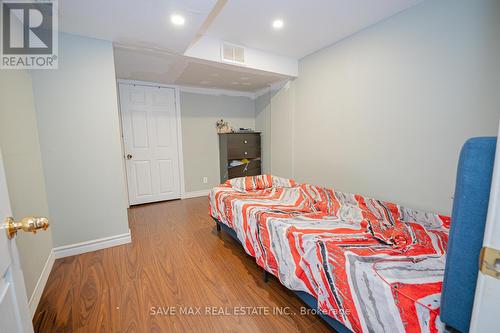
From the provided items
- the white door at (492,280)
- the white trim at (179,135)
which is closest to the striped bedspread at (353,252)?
the white door at (492,280)

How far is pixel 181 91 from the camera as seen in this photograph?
4.14 metres

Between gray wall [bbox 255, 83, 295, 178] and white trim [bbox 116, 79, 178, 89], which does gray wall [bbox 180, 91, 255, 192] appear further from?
gray wall [bbox 255, 83, 295, 178]

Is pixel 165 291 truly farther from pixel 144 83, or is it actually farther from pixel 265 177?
pixel 144 83

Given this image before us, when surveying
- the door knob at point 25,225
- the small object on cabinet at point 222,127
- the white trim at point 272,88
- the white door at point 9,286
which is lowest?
the white door at point 9,286

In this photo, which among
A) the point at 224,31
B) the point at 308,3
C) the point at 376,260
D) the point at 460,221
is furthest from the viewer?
the point at 224,31

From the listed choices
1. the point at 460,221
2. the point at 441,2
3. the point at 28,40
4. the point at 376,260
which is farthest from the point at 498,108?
the point at 28,40

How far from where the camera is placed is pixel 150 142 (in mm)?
3908

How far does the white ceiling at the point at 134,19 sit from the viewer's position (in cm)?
165

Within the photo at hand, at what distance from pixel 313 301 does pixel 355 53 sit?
2.69 meters

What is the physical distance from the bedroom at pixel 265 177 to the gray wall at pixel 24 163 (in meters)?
0.02

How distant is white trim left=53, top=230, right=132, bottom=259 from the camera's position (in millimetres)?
2152

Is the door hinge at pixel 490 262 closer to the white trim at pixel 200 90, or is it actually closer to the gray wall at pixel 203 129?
the gray wall at pixel 203 129

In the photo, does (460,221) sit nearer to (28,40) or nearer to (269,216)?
(269,216)

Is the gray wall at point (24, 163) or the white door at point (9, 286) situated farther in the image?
the gray wall at point (24, 163)
